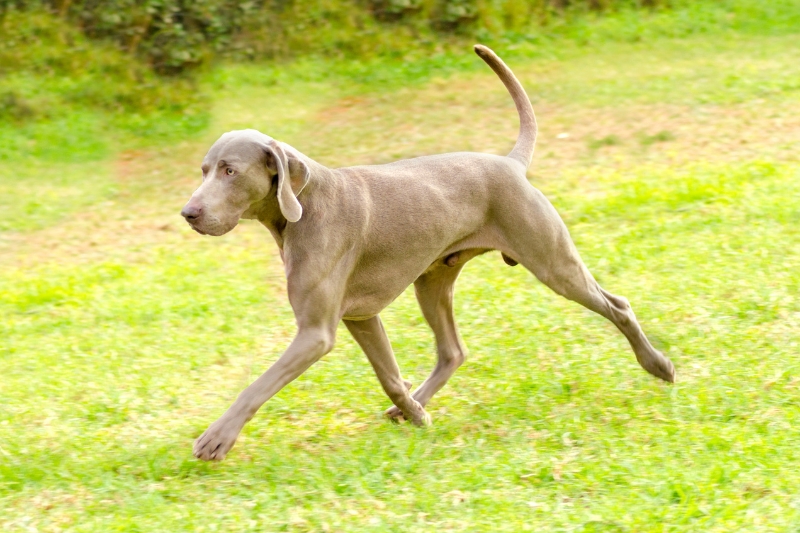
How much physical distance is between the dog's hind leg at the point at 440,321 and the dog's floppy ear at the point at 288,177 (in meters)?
1.15

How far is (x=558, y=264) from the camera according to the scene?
5.22 m

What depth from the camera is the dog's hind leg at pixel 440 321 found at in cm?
548

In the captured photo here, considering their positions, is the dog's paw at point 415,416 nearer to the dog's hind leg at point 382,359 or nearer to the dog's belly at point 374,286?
the dog's hind leg at point 382,359

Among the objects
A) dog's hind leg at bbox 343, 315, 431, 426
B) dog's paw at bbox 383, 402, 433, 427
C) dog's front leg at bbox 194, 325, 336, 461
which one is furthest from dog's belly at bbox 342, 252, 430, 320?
dog's paw at bbox 383, 402, 433, 427

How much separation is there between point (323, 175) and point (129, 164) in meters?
6.67

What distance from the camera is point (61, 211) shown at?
9.78 metres

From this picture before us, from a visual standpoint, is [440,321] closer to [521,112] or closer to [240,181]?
[521,112]

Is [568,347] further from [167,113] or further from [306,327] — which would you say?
[167,113]

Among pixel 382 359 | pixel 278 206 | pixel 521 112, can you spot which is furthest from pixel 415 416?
pixel 521 112

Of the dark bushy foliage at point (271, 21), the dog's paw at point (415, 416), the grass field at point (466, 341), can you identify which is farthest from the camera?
the dark bushy foliage at point (271, 21)

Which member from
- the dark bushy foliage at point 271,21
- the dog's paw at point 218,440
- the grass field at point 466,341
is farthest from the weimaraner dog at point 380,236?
the dark bushy foliage at point 271,21

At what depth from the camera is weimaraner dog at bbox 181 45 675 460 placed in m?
4.47

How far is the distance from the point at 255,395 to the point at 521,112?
2.24 m

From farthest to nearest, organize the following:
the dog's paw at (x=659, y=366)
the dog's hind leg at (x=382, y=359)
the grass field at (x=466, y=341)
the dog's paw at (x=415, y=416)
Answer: the dog's paw at (x=659, y=366), the dog's paw at (x=415, y=416), the dog's hind leg at (x=382, y=359), the grass field at (x=466, y=341)
